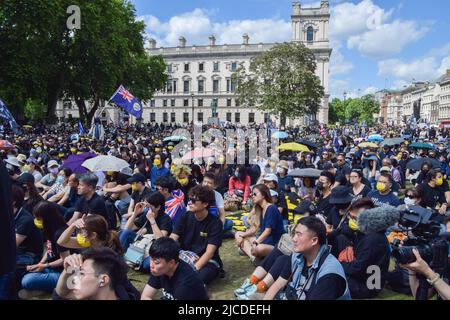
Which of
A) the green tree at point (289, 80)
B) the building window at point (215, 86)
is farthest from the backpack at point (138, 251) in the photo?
the building window at point (215, 86)

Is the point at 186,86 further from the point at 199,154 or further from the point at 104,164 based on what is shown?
the point at 104,164

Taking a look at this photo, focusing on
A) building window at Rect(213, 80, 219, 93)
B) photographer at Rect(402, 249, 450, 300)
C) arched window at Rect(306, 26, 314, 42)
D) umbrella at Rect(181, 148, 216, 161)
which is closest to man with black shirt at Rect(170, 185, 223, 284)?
photographer at Rect(402, 249, 450, 300)

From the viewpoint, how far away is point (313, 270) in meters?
3.39

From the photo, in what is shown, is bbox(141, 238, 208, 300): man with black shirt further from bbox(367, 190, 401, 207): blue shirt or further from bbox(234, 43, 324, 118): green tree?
bbox(234, 43, 324, 118): green tree

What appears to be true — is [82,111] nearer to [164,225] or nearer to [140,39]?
[140,39]

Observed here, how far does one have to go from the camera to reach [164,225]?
5.48 m

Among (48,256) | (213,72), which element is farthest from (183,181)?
(213,72)

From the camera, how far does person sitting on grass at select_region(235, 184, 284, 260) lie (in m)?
5.61

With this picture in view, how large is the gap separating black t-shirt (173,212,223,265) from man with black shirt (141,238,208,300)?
1601mm

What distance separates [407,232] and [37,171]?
365 inches

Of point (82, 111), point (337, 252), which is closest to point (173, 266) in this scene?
point (337, 252)

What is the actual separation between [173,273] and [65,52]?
34.0 meters

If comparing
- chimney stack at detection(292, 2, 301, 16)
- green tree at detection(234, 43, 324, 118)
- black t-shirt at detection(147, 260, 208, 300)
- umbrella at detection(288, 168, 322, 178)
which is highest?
chimney stack at detection(292, 2, 301, 16)

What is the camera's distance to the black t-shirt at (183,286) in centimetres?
335
